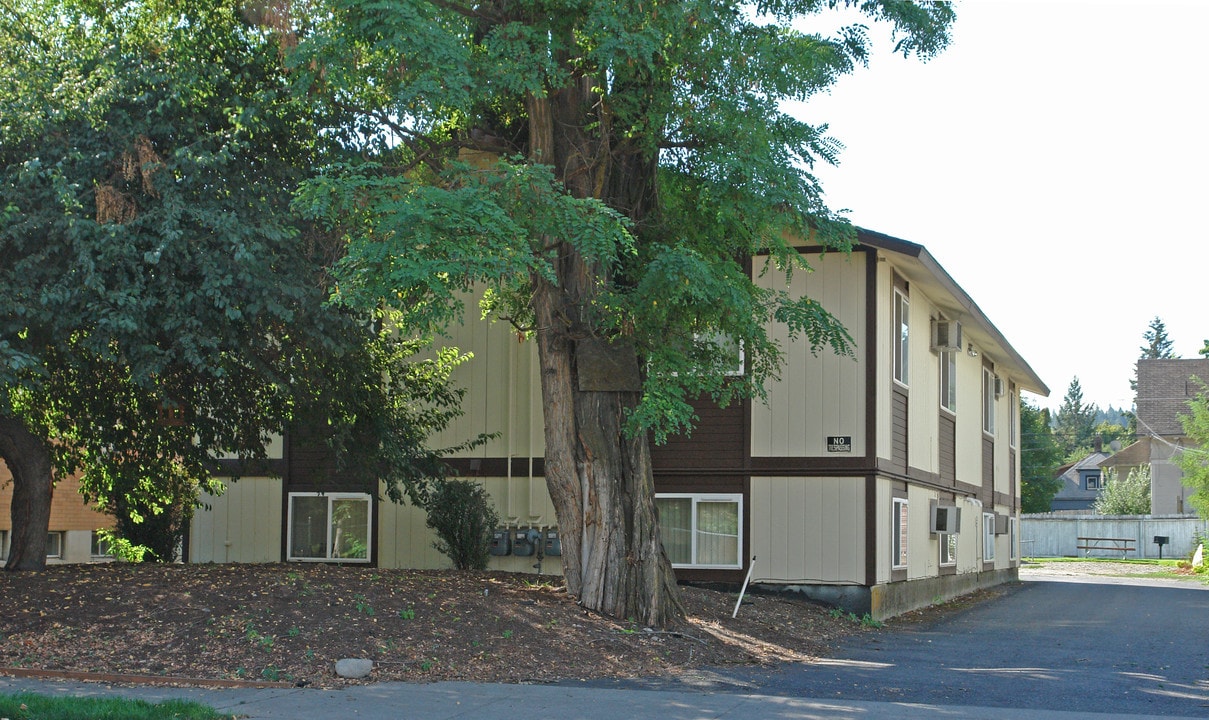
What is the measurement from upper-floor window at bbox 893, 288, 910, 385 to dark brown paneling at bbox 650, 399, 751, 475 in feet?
8.49

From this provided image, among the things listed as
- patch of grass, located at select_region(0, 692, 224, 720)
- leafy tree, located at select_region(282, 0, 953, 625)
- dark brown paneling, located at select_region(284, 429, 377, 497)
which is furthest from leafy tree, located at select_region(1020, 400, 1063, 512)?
patch of grass, located at select_region(0, 692, 224, 720)

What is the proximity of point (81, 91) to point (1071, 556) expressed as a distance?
49524 mm

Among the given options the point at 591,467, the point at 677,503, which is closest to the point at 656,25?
the point at 591,467

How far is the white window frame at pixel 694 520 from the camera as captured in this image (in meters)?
18.7

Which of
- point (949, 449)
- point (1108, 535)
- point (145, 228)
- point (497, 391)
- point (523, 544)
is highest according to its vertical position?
point (145, 228)

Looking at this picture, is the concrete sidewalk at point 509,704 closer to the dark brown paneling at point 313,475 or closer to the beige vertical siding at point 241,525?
the dark brown paneling at point 313,475

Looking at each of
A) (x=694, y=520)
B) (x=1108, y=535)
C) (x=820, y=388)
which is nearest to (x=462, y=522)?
(x=694, y=520)

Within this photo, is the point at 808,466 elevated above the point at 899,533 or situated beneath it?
elevated above

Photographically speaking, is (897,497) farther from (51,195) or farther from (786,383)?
(51,195)

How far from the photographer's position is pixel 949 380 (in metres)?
24.0

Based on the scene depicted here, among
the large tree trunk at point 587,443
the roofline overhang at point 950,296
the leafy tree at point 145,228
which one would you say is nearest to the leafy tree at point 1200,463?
the roofline overhang at point 950,296

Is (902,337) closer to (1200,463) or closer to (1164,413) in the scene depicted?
(1200,463)

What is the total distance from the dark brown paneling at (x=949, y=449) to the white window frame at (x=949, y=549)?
1018mm

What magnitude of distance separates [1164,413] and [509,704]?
195 ft
